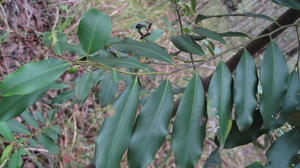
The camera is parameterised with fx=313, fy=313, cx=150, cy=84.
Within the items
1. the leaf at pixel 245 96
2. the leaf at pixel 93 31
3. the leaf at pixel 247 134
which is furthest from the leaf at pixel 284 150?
the leaf at pixel 93 31

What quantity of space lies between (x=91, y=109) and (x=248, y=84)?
1.52 m

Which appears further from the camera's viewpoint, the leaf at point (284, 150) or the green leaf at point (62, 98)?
the green leaf at point (62, 98)

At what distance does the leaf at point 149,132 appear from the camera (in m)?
0.51

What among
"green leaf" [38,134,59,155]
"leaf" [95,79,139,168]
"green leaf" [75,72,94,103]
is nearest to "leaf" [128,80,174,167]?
"leaf" [95,79,139,168]

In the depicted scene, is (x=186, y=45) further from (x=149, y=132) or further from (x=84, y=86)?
(x=84, y=86)

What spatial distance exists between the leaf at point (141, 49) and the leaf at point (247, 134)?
0.21 m

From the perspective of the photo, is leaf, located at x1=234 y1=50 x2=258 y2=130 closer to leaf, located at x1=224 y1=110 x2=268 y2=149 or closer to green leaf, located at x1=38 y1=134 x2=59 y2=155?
leaf, located at x1=224 y1=110 x2=268 y2=149

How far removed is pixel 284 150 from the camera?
668 millimetres

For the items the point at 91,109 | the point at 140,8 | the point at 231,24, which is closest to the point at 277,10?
the point at 231,24

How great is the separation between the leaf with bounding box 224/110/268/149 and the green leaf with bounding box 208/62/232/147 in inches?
4.1

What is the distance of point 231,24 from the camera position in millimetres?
2645

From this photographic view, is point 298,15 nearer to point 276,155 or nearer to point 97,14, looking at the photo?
point 276,155

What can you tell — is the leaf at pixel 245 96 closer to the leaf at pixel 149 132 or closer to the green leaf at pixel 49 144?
the leaf at pixel 149 132

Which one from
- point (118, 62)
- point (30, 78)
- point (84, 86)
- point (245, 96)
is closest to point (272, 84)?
point (245, 96)
